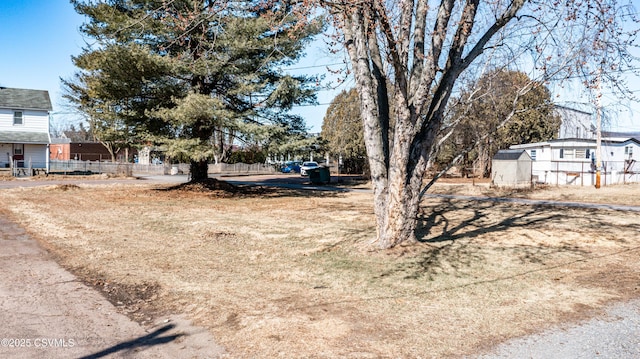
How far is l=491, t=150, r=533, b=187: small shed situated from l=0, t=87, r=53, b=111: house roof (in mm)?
30987

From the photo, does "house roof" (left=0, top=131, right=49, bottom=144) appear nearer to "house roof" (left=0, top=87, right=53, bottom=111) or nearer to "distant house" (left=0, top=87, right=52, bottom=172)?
"distant house" (left=0, top=87, right=52, bottom=172)

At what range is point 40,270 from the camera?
22.5 ft

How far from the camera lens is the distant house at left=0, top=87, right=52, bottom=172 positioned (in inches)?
1256

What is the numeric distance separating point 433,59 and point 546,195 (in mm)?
15748

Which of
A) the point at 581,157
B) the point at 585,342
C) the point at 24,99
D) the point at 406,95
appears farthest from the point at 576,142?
the point at 24,99

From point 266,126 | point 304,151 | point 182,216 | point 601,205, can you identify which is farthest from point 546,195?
point 182,216

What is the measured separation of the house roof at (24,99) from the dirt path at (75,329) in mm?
31384

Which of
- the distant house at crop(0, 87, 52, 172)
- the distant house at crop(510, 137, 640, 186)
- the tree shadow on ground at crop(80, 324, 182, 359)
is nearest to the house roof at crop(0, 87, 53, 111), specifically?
the distant house at crop(0, 87, 52, 172)

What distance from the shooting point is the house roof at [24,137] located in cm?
3111

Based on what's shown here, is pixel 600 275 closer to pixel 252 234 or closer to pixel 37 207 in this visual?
pixel 252 234

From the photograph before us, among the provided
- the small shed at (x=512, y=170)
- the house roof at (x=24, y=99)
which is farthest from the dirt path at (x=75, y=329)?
the house roof at (x=24, y=99)

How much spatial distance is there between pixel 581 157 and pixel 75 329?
3396cm

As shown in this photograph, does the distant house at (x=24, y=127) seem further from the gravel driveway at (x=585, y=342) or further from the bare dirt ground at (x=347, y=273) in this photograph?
the gravel driveway at (x=585, y=342)

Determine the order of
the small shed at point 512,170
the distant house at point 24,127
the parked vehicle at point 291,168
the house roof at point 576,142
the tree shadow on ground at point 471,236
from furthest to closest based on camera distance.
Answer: the parked vehicle at point 291,168 → the distant house at point 24,127 → the house roof at point 576,142 → the small shed at point 512,170 → the tree shadow on ground at point 471,236
